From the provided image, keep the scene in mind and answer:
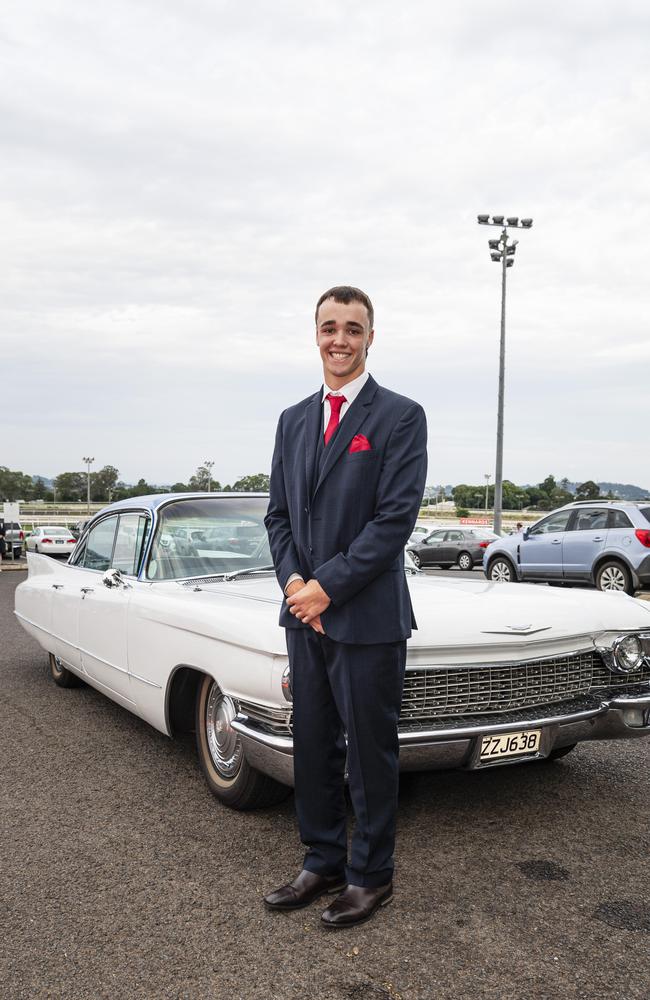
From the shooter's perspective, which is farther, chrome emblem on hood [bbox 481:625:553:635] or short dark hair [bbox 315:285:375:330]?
chrome emblem on hood [bbox 481:625:553:635]

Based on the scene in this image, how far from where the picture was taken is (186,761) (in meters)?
4.61

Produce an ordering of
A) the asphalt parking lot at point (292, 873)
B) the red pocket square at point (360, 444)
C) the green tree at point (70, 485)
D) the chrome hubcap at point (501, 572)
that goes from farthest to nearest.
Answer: the green tree at point (70, 485), the chrome hubcap at point (501, 572), the red pocket square at point (360, 444), the asphalt parking lot at point (292, 873)

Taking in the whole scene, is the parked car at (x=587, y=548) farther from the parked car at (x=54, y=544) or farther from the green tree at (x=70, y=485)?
the green tree at (x=70, y=485)

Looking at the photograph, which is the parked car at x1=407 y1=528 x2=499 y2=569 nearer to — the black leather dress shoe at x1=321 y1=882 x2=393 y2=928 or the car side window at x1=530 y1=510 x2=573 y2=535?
the car side window at x1=530 y1=510 x2=573 y2=535

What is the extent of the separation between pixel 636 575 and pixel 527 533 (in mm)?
2493

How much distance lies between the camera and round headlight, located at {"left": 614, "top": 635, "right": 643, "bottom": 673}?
13.0 ft

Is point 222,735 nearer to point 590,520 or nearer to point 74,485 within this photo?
point 590,520

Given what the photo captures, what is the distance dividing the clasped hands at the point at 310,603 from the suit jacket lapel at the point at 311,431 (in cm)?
35

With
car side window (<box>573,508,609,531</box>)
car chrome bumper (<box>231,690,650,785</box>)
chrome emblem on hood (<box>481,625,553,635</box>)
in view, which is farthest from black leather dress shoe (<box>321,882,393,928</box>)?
car side window (<box>573,508,609,531</box>)

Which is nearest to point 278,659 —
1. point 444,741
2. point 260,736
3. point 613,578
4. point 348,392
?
point 260,736

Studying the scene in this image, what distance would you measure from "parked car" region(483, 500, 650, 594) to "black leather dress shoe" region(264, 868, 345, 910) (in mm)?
10915

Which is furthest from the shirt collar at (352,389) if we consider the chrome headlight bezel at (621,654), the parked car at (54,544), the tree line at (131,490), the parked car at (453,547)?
the tree line at (131,490)

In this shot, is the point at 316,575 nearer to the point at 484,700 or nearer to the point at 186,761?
the point at 484,700

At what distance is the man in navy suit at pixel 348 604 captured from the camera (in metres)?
2.85
